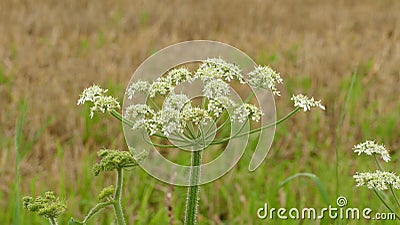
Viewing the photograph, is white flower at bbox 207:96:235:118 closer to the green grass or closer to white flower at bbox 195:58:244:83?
white flower at bbox 195:58:244:83

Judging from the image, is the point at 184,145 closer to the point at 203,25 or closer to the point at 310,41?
the point at 310,41

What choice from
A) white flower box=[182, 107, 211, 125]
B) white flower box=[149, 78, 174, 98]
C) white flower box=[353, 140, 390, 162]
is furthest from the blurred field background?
white flower box=[182, 107, 211, 125]

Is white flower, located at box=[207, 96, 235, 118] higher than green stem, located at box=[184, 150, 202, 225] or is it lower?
higher

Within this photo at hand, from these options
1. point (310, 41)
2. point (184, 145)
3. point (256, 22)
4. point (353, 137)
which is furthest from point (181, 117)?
point (256, 22)

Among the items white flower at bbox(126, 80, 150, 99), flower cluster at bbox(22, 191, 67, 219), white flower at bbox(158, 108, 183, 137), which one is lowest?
flower cluster at bbox(22, 191, 67, 219)

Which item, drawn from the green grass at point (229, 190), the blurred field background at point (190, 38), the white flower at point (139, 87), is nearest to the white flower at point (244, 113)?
the white flower at point (139, 87)

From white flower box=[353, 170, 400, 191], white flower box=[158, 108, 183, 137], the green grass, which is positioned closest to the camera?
white flower box=[158, 108, 183, 137]
